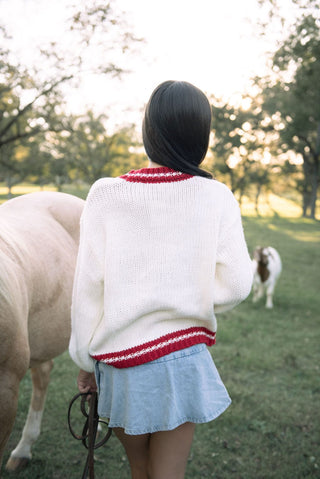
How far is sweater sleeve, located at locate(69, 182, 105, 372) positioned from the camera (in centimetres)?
147

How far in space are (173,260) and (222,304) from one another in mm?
267

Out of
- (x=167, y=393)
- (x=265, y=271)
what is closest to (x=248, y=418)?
(x=167, y=393)

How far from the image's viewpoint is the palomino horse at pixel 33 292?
1.89 m

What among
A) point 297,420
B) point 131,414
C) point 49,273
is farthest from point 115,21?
point 131,414

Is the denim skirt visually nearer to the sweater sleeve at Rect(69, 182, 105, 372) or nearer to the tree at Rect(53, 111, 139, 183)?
the sweater sleeve at Rect(69, 182, 105, 372)

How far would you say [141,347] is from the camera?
1445mm

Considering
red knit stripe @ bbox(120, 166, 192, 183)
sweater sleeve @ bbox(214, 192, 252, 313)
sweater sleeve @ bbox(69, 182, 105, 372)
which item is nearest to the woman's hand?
sweater sleeve @ bbox(69, 182, 105, 372)

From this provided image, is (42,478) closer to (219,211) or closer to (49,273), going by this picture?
(49,273)

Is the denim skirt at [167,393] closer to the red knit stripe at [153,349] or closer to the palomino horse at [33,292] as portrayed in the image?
the red knit stripe at [153,349]

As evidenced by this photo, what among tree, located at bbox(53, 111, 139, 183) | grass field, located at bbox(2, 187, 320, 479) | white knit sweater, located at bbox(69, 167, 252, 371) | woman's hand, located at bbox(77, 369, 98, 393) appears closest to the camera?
white knit sweater, located at bbox(69, 167, 252, 371)

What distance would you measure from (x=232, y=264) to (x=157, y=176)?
0.41 m

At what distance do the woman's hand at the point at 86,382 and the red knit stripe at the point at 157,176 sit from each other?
32.2 inches

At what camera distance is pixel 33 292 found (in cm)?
234

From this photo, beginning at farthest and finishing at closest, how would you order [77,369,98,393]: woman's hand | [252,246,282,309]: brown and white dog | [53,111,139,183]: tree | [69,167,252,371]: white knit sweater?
[53,111,139,183]: tree, [252,246,282,309]: brown and white dog, [77,369,98,393]: woman's hand, [69,167,252,371]: white knit sweater
